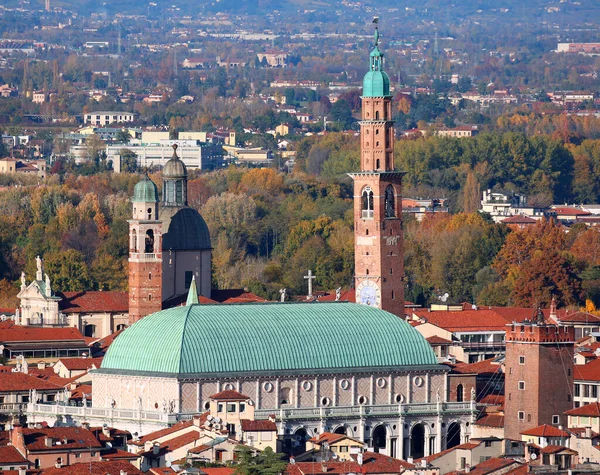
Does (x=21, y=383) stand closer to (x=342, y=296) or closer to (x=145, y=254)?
(x=145, y=254)

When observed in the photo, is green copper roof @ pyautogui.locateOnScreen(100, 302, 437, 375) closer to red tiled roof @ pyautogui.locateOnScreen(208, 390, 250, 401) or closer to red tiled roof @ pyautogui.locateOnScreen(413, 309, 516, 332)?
red tiled roof @ pyautogui.locateOnScreen(208, 390, 250, 401)

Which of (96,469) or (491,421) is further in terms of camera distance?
(491,421)

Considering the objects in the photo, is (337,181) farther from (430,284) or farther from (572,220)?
(430,284)

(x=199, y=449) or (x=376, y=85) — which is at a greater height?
(x=376, y=85)

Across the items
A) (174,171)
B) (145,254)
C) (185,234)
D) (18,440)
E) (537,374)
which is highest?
(174,171)

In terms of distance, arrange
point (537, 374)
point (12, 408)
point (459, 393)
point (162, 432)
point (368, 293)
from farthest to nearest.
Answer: point (368, 293) < point (459, 393) < point (12, 408) < point (537, 374) < point (162, 432)

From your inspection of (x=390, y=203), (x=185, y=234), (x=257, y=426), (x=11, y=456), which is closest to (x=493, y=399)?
(x=390, y=203)
